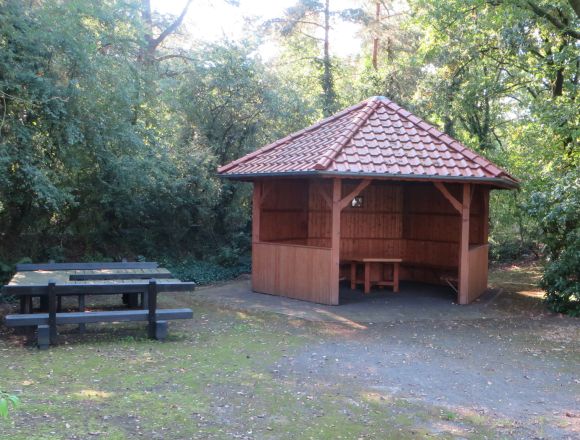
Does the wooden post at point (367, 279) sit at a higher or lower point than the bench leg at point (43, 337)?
higher

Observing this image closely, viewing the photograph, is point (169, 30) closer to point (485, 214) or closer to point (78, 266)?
point (78, 266)

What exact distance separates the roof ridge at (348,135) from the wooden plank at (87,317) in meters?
3.89

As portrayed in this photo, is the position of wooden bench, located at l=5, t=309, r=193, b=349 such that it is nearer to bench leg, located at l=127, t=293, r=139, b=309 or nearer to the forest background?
bench leg, located at l=127, t=293, r=139, b=309

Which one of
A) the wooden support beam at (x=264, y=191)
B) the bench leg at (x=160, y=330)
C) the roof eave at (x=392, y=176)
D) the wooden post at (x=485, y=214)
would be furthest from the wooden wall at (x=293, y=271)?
the wooden post at (x=485, y=214)

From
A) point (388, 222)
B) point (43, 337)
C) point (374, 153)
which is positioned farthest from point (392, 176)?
point (43, 337)

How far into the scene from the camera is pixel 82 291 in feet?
27.3

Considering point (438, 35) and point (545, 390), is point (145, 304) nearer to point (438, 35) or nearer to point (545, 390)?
point (545, 390)

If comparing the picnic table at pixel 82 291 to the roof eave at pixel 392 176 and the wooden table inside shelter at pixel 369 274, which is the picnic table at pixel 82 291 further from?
the wooden table inside shelter at pixel 369 274

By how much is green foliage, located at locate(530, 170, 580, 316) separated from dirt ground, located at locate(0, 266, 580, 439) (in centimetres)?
55

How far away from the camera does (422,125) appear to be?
13.4 m

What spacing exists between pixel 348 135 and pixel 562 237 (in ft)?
16.4

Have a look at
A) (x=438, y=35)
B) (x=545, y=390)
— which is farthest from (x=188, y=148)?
(x=545, y=390)

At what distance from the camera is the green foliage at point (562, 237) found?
1133 centimetres

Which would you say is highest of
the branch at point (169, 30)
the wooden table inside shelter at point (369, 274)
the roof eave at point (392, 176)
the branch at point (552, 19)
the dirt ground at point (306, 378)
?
the branch at point (169, 30)
